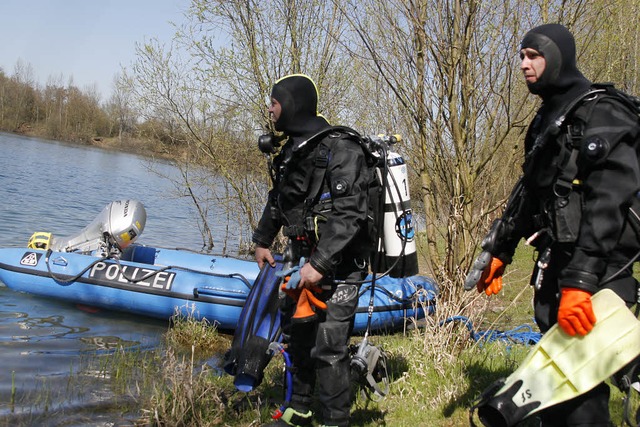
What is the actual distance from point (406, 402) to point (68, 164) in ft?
88.5

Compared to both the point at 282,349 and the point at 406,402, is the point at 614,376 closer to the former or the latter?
the point at 406,402

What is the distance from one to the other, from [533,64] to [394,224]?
127 centimetres

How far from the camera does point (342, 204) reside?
326cm

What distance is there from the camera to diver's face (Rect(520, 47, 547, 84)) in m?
2.79

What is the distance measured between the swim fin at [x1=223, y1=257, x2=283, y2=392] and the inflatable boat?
5.93ft

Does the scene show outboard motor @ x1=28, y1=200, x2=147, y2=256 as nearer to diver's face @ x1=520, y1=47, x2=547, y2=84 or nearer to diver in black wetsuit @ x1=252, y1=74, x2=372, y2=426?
diver in black wetsuit @ x1=252, y1=74, x2=372, y2=426

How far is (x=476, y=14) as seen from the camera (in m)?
5.12

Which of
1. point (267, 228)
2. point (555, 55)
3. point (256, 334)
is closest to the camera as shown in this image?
point (555, 55)

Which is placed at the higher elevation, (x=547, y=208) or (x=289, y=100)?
(x=289, y=100)

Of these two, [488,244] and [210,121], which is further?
[210,121]

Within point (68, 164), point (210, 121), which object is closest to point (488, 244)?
point (210, 121)

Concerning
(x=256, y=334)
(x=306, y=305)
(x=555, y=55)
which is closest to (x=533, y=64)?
(x=555, y=55)

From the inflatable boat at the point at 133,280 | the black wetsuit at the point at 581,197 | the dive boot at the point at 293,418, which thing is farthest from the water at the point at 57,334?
the black wetsuit at the point at 581,197

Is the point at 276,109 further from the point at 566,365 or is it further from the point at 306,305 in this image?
the point at 566,365
